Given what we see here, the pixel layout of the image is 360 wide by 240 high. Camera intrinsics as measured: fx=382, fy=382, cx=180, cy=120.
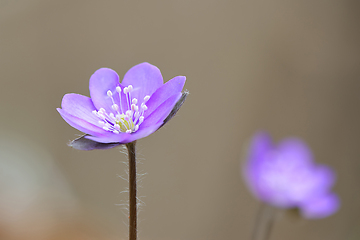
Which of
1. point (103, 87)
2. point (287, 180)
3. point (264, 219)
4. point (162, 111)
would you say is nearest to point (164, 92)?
point (162, 111)

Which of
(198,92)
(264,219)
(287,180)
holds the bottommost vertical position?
(264,219)

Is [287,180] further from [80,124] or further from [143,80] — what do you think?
[80,124]

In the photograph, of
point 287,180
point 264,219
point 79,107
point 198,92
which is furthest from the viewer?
point 198,92

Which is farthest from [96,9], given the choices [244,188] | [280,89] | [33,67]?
[244,188]

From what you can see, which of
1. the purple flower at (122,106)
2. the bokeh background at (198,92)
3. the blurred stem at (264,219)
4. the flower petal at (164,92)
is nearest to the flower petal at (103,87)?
the purple flower at (122,106)

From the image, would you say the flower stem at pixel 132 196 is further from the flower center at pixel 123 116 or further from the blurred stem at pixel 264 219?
Answer: the blurred stem at pixel 264 219

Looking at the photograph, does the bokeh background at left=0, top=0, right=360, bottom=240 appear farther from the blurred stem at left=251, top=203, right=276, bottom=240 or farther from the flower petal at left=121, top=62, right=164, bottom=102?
the flower petal at left=121, top=62, right=164, bottom=102
